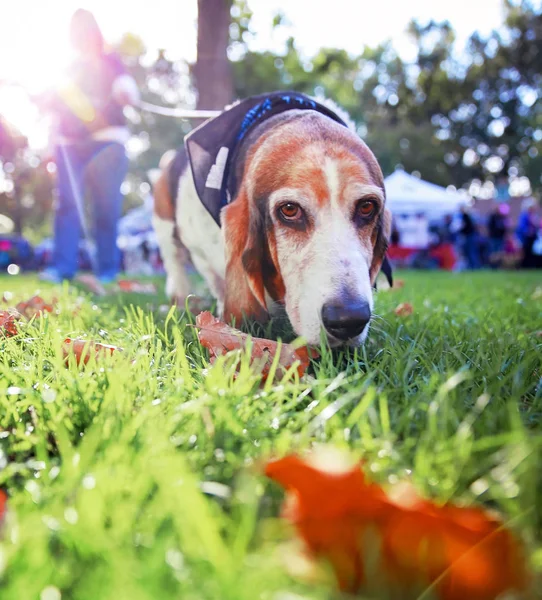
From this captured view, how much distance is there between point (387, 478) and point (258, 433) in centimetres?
33

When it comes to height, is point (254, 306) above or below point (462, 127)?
below

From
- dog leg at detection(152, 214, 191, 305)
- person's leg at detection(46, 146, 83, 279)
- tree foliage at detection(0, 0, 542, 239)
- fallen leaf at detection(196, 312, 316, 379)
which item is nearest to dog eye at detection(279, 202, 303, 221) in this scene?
fallen leaf at detection(196, 312, 316, 379)

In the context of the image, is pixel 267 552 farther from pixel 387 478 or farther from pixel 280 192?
pixel 280 192

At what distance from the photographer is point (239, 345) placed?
6.37 feet

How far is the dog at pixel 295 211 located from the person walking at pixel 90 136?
3187mm

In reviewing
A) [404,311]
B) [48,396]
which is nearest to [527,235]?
[404,311]

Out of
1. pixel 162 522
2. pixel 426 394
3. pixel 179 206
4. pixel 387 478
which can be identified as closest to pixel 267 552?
pixel 162 522

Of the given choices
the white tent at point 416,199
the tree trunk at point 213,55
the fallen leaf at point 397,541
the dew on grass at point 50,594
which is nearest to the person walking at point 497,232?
the white tent at point 416,199

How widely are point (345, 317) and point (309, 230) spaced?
1.70ft

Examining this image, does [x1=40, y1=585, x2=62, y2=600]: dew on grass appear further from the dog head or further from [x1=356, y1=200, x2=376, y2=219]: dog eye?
[x1=356, y1=200, x2=376, y2=219]: dog eye

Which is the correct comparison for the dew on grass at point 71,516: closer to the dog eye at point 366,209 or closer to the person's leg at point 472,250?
the dog eye at point 366,209

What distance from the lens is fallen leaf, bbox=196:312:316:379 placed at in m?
1.82

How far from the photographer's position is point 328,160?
8.11 ft

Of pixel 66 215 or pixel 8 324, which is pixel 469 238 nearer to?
pixel 66 215
